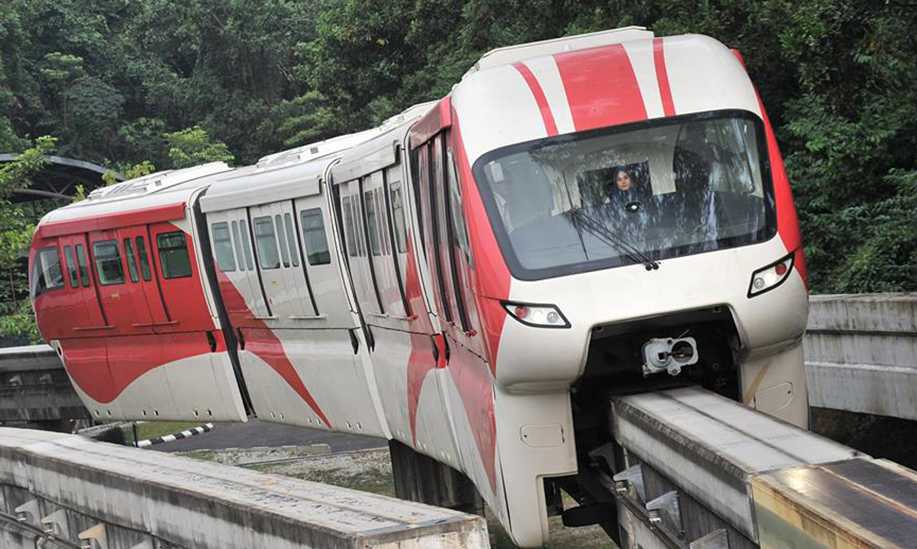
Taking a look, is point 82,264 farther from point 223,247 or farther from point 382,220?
point 382,220

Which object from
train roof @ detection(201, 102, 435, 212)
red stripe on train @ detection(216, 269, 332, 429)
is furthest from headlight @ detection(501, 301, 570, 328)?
red stripe on train @ detection(216, 269, 332, 429)

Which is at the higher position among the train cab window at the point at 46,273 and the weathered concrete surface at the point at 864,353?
the train cab window at the point at 46,273

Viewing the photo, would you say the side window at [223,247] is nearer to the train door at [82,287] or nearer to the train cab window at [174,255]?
the train cab window at [174,255]

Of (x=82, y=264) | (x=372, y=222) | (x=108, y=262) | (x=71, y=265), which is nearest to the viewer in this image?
(x=372, y=222)

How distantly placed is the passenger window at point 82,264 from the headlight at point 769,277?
48.6ft

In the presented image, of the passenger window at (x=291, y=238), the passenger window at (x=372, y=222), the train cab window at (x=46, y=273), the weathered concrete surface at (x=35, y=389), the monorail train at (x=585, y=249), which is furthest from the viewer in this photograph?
the weathered concrete surface at (x=35, y=389)

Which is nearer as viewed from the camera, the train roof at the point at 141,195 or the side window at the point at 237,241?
the side window at the point at 237,241

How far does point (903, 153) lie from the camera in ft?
66.3

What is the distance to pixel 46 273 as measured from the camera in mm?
23500

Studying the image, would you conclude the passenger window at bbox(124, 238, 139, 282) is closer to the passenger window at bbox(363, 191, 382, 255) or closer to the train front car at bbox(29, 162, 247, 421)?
the train front car at bbox(29, 162, 247, 421)

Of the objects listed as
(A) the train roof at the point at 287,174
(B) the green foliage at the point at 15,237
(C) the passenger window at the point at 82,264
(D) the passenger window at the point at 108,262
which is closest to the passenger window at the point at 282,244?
(A) the train roof at the point at 287,174

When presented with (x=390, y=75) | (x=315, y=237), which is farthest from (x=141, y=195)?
(x=390, y=75)

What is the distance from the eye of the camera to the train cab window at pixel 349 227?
1562 cm

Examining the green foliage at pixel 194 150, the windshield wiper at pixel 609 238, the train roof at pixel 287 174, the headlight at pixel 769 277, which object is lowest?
the headlight at pixel 769 277
